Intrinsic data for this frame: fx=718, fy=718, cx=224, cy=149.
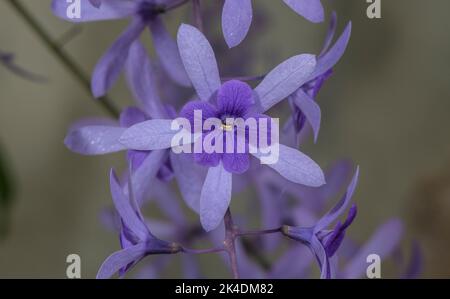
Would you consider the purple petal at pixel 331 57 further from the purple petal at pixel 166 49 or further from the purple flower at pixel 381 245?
the purple flower at pixel 381 245

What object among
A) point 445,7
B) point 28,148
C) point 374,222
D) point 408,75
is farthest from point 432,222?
point 28,148

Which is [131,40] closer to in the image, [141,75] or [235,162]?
[141,75]

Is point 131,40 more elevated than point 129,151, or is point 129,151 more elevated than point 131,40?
point 131,40

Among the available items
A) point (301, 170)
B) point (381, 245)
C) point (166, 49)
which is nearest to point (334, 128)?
point (381, 245)

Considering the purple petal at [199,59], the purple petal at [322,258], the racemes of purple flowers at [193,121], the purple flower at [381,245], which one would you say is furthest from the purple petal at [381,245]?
the purple petal at [199,59]

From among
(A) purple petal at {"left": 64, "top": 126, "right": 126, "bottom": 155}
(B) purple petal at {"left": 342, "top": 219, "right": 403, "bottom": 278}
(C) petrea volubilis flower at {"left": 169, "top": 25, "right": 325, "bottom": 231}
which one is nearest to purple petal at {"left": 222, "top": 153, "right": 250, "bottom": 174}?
(C) petrea volubilis flower at {"left": 169, "top": 25, "right": 325, "bottom": 231}
